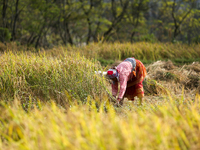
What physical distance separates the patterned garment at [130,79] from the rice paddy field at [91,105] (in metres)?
0.17

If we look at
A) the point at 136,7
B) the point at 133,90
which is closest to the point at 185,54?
the point at 133,90

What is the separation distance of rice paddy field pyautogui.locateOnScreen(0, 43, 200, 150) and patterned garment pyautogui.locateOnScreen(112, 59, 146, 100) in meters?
0.17

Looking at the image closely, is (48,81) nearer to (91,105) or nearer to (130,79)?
(91,105)

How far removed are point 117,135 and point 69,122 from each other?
38 cm

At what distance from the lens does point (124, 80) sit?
3.00m

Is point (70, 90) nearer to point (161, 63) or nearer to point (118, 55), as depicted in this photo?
point (161, 63)

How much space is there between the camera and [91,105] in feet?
9.42

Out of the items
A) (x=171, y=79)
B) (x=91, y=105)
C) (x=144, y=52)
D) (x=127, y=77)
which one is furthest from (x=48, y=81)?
(x=144, y=52)

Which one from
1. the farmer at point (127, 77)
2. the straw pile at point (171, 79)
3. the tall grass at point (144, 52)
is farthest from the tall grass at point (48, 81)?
the tall grass at point (144, 52)

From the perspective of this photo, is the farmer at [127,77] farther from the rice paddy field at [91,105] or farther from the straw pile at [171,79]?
the straw pile at [171,79]

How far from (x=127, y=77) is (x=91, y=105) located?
72cm

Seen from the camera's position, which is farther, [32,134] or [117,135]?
[32,134]

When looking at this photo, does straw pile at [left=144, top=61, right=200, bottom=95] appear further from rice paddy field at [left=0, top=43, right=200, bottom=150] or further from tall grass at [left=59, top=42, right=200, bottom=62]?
tall grass at [left=59, top=42, right=200, bottom=62]

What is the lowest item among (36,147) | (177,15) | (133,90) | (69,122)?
(133,90)
